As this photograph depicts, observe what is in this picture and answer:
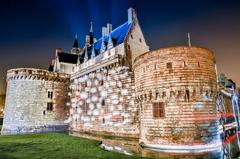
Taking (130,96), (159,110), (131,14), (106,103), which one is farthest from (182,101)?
(131,14)

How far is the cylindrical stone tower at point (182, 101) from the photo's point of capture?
11367 millimetres

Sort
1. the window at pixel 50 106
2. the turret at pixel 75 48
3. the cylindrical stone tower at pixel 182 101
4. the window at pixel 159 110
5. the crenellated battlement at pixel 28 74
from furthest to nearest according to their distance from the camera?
the turret at pixel 75 48 → the window at pixel 50 106 → the crenellated battlement at pixel 28 74 → the window at pixel 159 110 → the cylindrical stone tower at pixel 182 101

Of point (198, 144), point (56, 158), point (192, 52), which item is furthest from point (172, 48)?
point (56, 158)

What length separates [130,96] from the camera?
55.9 feet

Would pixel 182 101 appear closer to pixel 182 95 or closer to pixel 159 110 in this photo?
pixel 182 95

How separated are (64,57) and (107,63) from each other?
14731 millimetres

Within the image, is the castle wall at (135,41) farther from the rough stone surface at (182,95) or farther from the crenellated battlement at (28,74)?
the crenellated battlement at (28,74)

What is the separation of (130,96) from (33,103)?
15279 millimetres

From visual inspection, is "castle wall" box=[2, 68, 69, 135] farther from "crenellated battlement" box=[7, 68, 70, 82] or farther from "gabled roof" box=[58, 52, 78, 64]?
"gabled roof" box=[58, 52, 78, 64]

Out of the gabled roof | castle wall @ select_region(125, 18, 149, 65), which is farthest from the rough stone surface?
the gabled roof

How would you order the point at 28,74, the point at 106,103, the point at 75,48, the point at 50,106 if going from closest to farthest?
the point at 106,103 → the point at 28,74 → the point at 50,106 → the point at 75,48

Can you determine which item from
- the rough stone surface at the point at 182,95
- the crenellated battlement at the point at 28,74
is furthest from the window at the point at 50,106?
the rough stone surface at the point at 182,95

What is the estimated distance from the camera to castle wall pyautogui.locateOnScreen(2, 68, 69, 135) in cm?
2346

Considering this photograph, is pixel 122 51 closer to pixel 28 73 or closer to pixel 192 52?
pixel 192 52
